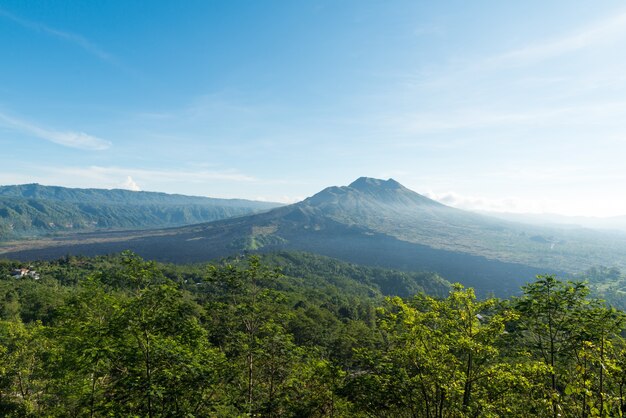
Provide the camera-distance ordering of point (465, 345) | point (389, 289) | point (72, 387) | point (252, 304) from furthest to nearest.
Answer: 1. point (389, 289)
2. point (252, 304)
3. point (72, 387)
4. point (465, 345)

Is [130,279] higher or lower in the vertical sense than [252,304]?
higher

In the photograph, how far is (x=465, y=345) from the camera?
1084cm

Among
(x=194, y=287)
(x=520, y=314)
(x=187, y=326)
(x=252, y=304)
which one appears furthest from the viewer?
(x=194, y=287)

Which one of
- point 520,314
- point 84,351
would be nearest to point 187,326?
point 84,351

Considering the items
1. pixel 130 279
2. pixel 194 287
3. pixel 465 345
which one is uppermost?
pixel 130 279

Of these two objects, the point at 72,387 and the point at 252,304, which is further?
the point at 252,304

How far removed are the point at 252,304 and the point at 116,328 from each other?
6901 mm

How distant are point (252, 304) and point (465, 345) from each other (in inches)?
441

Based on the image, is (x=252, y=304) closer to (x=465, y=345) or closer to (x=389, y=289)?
(x=465, y=345)

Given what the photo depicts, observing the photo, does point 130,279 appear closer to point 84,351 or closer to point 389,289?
point 84,351

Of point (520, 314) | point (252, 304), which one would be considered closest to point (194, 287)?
point (252, 304)

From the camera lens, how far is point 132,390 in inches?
466

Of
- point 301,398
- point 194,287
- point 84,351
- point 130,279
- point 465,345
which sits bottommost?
point 194,287

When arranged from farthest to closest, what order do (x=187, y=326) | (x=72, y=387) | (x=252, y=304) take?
(x=252, y=304)
(x=72, y=387)
(x=187, y=326)
